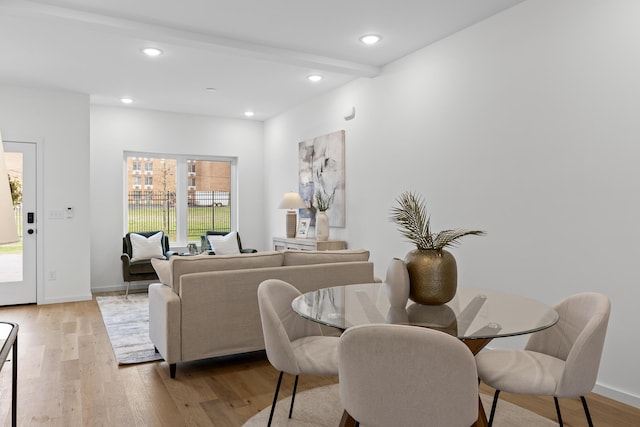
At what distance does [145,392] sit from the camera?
2.95 metres

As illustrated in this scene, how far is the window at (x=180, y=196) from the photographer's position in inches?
273

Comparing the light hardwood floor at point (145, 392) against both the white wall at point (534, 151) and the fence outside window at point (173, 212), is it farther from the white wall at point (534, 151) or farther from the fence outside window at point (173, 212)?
the fence outside window at point (173, 212)

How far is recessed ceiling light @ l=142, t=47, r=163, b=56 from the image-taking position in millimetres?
4258

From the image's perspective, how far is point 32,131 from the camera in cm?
551

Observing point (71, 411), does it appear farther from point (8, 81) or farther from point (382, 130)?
point (8, 81)

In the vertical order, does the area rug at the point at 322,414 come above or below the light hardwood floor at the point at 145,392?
above

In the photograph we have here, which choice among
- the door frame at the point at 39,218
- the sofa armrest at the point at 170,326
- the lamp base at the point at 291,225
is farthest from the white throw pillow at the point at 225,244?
the sofa armrest at the point at 170,326

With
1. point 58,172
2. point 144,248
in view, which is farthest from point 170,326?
point 58,172

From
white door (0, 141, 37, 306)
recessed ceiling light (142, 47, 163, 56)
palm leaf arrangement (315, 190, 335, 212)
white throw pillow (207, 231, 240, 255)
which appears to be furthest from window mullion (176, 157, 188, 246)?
recessed ceiling light (142, 47, 163, 56)

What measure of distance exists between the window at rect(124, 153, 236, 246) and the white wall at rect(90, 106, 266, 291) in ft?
0.80

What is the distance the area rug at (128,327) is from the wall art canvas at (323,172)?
92.6 inches

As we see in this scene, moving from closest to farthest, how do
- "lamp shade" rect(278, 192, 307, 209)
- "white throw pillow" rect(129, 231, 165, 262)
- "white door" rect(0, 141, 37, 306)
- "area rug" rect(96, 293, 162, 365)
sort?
1. "area rug" rect(96, 293, 162, 365)
2. "white door" rect(0, 141, 37, 306)
3. "lamp shade" rect(278, 192, 307, 209)
4. "white throw pillow" rect(129, 231, 165, 262)

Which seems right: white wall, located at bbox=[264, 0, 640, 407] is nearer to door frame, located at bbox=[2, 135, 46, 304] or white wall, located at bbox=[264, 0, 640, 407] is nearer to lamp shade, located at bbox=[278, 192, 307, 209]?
lamp shade, located at bbox=[278, 192, 307, 209]

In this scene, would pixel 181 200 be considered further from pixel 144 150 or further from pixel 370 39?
pixel 370 39
